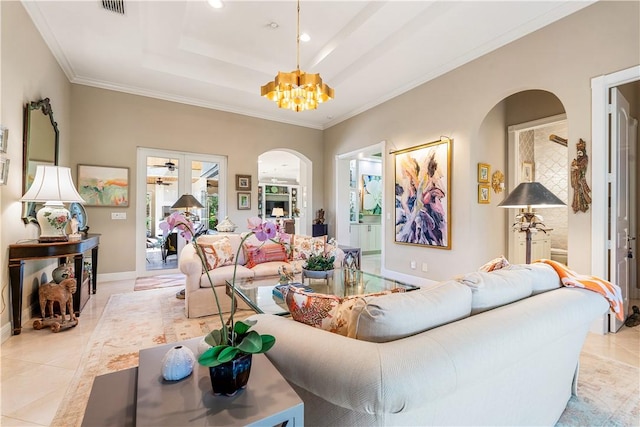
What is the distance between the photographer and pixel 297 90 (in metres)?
3.35

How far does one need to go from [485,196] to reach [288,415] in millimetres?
4125

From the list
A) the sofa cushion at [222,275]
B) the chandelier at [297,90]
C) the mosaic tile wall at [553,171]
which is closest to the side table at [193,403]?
the sofa cushion at [222,275]

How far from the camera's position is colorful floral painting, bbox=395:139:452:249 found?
426 centimetres

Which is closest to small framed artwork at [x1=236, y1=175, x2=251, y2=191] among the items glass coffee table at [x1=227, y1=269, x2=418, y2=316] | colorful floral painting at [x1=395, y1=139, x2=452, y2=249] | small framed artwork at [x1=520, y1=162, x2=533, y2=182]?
colorful floral painting at [x1=395, y1=139, x2=452, y2=249]

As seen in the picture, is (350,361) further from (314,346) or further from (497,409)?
(497,409)

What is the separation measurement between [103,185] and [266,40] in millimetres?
3459

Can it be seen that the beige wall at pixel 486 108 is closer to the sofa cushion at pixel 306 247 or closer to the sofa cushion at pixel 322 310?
the sofa cushion at pixel 306 247

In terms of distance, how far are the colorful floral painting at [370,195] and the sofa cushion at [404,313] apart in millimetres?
7229

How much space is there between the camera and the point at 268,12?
11.5 feet

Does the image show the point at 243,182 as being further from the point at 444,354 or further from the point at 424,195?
the point at 444,354

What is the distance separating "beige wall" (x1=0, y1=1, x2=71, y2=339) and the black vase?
3.05 meters

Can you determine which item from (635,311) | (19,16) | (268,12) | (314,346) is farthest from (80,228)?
(635,311)

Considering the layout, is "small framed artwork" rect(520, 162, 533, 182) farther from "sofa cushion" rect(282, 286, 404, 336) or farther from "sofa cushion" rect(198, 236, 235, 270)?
"sofa cushion" rect(282, 286, 404, 336)

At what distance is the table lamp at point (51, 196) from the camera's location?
289 cm
